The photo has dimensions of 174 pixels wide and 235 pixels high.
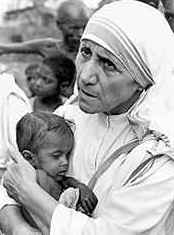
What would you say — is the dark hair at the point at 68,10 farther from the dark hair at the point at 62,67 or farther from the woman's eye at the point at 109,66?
the woman's eye at the point at 109,66

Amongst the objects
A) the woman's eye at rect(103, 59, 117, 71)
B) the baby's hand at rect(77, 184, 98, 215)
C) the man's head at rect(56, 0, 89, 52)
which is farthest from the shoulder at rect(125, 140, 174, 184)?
the man's head at rect(56, 0, 89, 52)

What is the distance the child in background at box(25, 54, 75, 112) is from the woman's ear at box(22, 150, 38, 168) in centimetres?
269

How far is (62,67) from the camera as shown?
236 inches

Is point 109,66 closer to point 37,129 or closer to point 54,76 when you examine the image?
point 37,129

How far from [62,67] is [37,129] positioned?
2801mm

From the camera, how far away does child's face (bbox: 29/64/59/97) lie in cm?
614

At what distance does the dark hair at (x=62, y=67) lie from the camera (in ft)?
19.4

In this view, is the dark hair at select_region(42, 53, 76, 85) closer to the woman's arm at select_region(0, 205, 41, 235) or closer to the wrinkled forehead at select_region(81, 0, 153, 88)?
the woman's arm at select_region(0, 205, 41, 235)

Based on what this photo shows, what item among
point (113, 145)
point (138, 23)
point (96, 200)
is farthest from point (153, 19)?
point (96, 200)

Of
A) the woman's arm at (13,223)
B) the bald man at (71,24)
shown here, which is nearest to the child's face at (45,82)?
the bald man at (71,24)

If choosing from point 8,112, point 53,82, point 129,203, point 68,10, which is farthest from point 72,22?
point 129,203

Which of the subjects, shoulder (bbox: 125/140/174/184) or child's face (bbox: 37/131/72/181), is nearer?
shoulder (bbox: 125/140/174/184)

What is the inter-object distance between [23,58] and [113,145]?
10088mm

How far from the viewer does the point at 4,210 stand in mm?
3207
